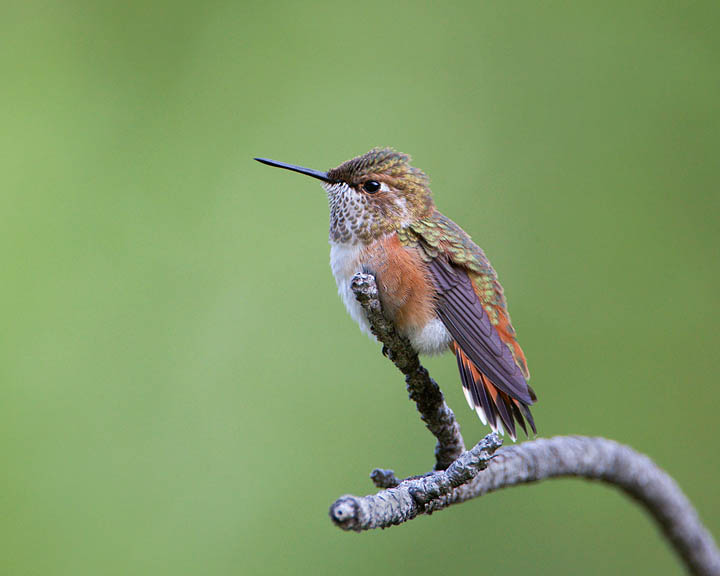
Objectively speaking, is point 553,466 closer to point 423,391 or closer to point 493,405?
point 493,405

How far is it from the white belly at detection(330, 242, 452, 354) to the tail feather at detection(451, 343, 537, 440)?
0.19 m

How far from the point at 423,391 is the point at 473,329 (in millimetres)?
445

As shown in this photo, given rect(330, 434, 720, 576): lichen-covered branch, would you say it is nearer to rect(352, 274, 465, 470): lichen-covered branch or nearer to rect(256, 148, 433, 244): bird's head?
rect(352, 274, 465, 470): lichen-covered branch

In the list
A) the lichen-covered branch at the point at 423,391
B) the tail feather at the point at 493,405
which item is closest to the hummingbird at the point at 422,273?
the tail feather at the point at 493,405

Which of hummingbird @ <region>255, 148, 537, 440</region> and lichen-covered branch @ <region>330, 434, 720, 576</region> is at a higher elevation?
hummingbird @ <region>255, 148, 537, 440</region>

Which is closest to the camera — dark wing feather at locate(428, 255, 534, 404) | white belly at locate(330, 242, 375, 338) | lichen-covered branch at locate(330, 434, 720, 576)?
lichen-covered branch at locate(330, 434, 720, 576)

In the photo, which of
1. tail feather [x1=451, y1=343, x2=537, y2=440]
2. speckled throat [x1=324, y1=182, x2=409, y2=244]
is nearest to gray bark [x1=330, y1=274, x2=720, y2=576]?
tail feather [x1=451, y1=343, x2=537, y2=440]

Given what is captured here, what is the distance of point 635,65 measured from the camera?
Answer: 5.71 m

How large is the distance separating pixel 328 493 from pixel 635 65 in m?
4.07

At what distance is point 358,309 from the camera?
277 cm

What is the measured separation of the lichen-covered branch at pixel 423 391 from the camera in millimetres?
2264

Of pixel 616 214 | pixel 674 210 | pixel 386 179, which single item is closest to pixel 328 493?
pixel 386 179

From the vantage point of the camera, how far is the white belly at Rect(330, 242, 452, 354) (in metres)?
2.70

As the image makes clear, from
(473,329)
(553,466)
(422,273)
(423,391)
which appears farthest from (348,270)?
(553,466)
